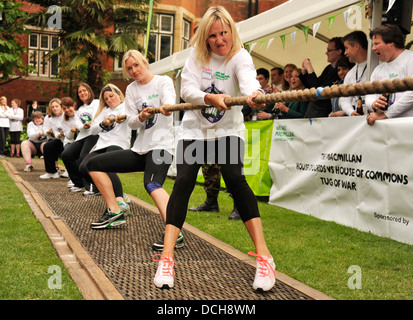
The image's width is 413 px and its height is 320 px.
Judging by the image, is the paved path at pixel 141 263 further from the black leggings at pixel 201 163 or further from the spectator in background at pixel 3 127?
the spectator in background at pixel 3 127

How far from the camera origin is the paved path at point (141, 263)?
3.15m

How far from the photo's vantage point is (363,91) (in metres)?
2.46

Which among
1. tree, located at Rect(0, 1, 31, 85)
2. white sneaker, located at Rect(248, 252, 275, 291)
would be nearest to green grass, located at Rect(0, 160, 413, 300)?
white sneaker, located at Rect(248, 252, 275, 291)

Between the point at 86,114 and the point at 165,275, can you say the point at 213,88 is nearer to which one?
the point at 165,275

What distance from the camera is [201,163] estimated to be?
353 cm

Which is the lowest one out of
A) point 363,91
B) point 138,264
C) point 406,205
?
point 138,264

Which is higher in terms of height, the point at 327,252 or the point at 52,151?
the point at 52,151

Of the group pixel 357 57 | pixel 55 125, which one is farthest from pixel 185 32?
pixel 357 57

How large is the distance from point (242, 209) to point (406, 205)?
7.10 feet

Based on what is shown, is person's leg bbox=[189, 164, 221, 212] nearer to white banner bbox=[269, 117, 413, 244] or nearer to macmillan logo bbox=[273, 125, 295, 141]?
white banner bbox=[269, 117, 413, 244]

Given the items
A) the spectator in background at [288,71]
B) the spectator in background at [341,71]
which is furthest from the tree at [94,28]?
A: the spectator in background at [341,71]

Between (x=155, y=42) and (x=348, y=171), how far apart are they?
23.2 m
